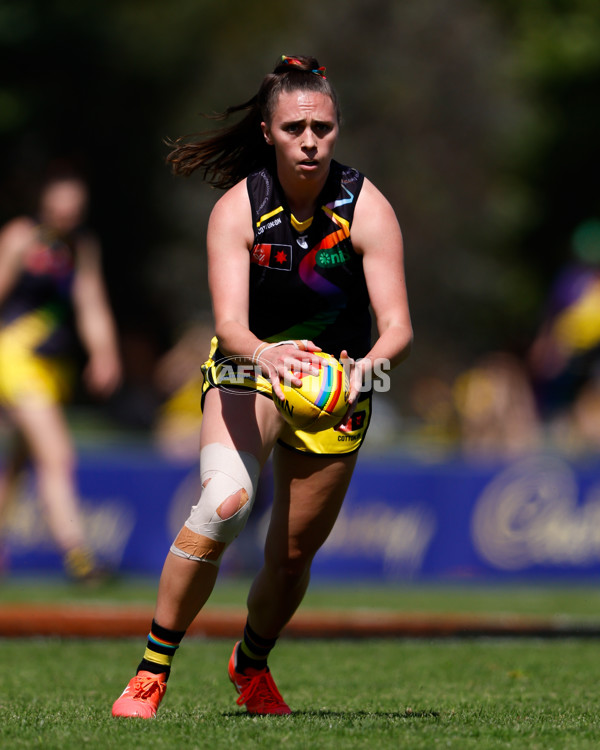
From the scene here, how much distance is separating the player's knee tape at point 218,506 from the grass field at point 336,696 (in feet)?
1.97

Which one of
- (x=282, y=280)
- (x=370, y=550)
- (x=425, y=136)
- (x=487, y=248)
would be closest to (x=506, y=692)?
(x=282, y=280)

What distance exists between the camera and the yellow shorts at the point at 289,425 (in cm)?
523

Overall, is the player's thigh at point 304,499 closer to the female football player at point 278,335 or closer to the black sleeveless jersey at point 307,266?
the female football player at point 278,335

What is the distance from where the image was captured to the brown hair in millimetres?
5340

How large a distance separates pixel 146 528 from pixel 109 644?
500cm

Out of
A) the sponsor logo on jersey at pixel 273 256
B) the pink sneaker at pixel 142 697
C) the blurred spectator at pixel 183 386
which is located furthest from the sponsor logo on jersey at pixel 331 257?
the blurred spectator at pixel 183 386

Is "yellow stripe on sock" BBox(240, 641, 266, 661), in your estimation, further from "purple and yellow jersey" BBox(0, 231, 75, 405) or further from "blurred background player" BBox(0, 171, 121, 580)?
"purple and yellow jersey" BBox(0, 231, 75, 405)

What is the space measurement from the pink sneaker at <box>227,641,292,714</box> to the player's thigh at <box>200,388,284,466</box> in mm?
911

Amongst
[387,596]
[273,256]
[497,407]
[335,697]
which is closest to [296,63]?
[273,256]

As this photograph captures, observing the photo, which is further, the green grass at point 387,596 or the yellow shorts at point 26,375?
the yellow shorts at point 26,375

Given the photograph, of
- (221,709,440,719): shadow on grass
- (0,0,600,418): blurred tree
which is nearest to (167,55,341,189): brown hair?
(221,709,440,719): shadow on grass

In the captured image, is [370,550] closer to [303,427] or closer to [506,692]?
[506,692]

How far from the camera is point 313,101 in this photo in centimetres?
518

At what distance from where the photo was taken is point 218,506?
498 centimetres
